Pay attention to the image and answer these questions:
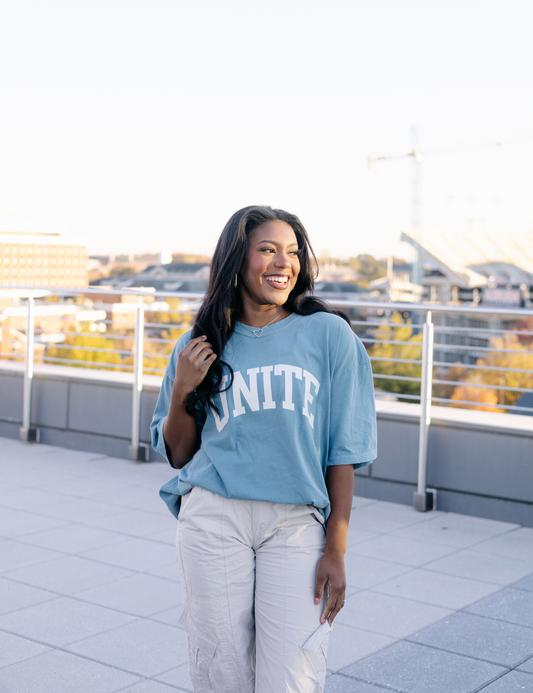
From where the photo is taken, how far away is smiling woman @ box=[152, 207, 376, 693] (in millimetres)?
1661

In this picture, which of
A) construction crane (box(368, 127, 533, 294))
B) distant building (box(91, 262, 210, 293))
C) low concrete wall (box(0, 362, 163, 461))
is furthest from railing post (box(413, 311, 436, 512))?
distant building (box(91, 262, 210, 293))

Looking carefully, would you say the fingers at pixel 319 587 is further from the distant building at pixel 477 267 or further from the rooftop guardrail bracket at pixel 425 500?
the distant building at pixel 477 267

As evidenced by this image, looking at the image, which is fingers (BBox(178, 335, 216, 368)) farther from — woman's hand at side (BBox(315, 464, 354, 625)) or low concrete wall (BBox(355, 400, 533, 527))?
low concrete wall (BBox(355, 400, 533, 527))

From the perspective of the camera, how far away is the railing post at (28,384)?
6.98m

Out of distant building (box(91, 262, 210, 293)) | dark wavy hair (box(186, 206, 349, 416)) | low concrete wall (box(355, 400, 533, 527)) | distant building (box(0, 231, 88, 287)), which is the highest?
distant building (box(91, 262, 210, 293))

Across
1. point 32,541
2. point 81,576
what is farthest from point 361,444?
point 32,541

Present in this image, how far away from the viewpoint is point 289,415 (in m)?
1.68

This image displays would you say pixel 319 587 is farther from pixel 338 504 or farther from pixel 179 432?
pixel 179 432

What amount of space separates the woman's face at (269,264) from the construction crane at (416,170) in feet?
283

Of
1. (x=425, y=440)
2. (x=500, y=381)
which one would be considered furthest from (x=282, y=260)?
(x=500, y=381)

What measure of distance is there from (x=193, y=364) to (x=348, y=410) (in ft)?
1.15

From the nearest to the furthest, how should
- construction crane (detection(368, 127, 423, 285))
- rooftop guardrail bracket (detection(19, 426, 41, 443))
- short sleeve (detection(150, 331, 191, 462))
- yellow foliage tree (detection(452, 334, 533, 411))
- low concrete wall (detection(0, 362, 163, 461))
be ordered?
1. short sleeve (detection(150, 331, 191, 462))
2. low concrete wall (detection(0, 362, 163, 461))
3. rooftop guardrail bracket (detection(19, 426, 41, 443))
4. yellow foliage tree (detection(452, 334, 533, 411))
5. construction crane (detection(368, 127, 423, 285))

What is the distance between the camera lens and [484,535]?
452cm

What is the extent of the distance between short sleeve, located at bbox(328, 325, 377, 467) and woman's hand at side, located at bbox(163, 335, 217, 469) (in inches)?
10.9
